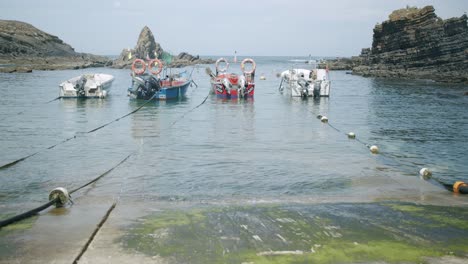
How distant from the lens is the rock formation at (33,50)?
104456 mm

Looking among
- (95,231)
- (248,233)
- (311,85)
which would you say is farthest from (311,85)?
(95,231)

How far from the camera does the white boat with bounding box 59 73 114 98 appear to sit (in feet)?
127

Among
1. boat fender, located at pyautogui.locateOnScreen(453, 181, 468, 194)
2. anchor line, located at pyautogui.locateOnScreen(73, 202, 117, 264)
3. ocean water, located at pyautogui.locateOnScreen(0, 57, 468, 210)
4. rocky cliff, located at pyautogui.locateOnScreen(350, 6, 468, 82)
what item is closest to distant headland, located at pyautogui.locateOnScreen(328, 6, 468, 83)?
rocky cliff, located at pyautogui.locateOnScreen(350, 6, 468, 82)

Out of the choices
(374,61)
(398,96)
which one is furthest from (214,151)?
(374,61)

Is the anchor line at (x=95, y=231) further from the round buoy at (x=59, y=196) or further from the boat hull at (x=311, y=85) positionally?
the boat hull at (x=311, y=85)

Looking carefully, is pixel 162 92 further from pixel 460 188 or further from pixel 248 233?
pixel 248 233

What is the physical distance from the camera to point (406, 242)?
310 inches

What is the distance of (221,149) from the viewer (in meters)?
18.2

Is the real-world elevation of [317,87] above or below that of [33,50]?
below

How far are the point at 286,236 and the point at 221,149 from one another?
10186mm

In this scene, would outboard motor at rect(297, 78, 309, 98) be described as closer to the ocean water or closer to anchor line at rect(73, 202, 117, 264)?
the ocean water

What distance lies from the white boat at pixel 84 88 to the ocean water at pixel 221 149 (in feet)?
12.5

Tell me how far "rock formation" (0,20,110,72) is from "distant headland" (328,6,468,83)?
62.9 m

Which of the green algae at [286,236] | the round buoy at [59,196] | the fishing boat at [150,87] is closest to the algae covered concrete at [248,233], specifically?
the green algae at [286,236]
